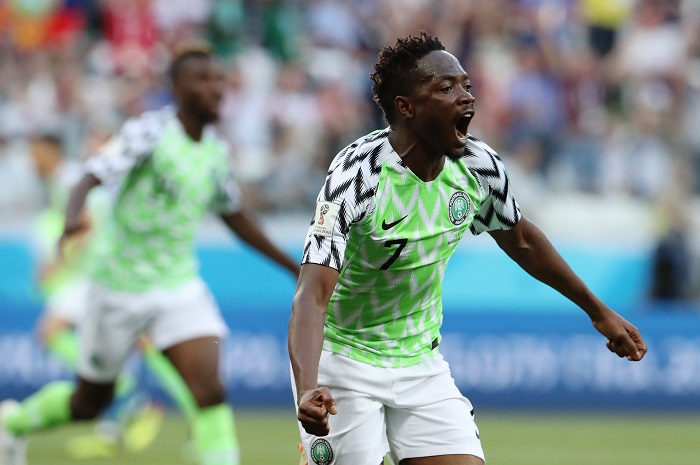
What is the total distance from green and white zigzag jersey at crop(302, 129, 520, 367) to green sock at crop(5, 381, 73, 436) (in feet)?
11.6

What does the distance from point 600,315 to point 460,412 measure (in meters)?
0.78

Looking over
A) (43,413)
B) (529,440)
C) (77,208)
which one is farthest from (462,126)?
(529,440)

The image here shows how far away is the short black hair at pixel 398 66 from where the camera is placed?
17.4 feet

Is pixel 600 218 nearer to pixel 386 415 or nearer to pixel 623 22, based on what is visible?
pixel 623 22

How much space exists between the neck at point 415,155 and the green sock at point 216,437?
→ 3067mm

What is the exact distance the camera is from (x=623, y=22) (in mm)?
17094

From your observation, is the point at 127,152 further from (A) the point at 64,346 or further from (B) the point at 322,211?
(B) the point at 322,211

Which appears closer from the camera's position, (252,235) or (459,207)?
(459,207)

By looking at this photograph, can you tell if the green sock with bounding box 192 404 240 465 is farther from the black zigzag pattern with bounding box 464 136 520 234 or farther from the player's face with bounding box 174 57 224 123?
the black zigzag pattern with bounding box 464 136 520 234

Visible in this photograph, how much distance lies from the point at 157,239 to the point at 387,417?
335cm

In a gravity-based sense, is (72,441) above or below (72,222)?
below

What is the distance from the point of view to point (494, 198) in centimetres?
568

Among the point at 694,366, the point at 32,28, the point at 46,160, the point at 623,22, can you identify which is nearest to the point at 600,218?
the point at 694,366

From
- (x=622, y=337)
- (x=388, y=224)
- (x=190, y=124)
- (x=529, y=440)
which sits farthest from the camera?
(x=529, y=440)
